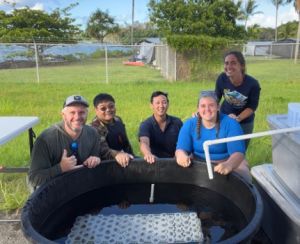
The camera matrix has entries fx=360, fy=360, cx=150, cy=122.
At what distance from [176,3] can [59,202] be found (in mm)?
21293

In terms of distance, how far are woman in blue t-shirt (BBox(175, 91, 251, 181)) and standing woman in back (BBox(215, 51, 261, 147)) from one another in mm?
710

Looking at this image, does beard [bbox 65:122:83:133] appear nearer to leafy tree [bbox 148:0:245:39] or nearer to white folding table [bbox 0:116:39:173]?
white folding table [bbox 0:116:39:173]

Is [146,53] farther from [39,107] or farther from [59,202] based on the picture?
[59,202]

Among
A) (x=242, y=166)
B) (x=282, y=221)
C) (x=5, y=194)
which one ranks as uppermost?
(x=242, y=166)

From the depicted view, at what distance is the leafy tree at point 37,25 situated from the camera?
24.2 metres

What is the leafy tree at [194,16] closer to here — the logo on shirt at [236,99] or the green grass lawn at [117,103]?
the green grass lawn at [117,103]

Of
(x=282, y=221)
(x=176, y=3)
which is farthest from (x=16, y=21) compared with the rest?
(x=282, y=221)

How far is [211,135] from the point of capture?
2730mm

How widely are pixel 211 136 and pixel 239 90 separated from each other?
98 centimetres

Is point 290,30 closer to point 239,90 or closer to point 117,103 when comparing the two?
point 117,103

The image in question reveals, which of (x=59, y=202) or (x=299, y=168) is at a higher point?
(x=299, y=168)

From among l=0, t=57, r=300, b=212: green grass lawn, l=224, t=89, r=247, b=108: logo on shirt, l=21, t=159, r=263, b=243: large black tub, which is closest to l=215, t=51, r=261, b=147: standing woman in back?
l=224, t=89, r=247, b=108: logo on shirt

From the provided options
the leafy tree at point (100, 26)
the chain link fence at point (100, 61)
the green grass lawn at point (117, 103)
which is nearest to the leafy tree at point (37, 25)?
the chain link fence at point (100, 61)

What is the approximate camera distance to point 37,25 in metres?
25.7
